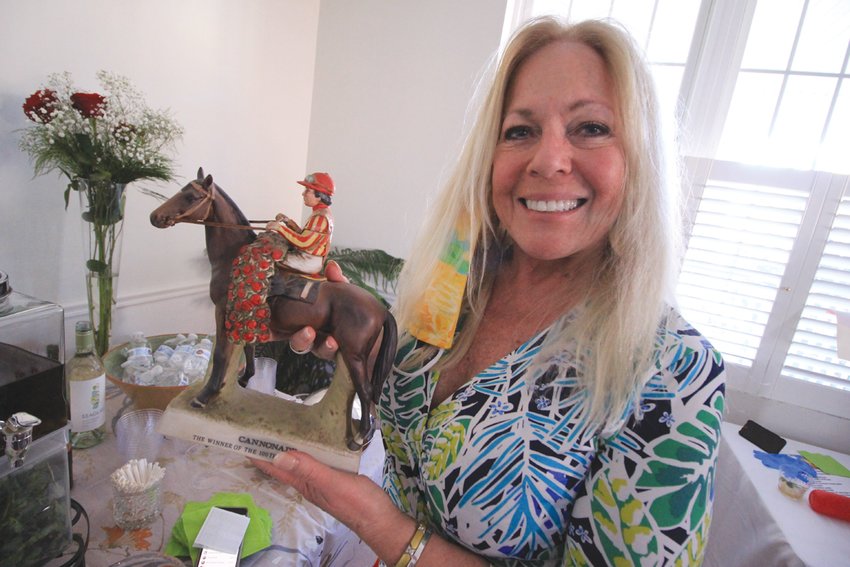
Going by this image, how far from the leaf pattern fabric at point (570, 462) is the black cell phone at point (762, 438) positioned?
5.27 feet

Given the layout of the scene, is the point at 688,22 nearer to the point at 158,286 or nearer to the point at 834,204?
the point at 834,204

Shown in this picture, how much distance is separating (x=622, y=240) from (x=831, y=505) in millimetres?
1434

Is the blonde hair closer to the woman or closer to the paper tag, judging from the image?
the woman

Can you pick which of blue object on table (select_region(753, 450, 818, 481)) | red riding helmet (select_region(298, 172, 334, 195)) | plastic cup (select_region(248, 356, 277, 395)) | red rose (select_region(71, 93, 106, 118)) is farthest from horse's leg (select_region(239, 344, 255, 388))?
blue object on table (select_region(753, 450, 818, 481))

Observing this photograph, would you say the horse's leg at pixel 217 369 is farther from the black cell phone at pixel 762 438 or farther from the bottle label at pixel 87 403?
the black cell phone at pixel 762 438

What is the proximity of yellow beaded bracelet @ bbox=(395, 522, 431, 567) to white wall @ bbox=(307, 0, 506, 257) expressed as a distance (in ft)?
6.28

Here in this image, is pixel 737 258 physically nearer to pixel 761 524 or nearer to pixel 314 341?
pixel 761 524

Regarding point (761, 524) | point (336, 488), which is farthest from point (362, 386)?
point (761, 524)

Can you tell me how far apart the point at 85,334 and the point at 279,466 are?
679 millimetres

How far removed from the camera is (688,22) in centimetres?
225

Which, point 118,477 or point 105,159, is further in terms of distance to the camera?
point 105,159

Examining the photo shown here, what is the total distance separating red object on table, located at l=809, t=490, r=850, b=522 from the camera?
57.8 inches

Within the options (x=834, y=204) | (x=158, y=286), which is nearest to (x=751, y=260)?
(x=834, y=204)

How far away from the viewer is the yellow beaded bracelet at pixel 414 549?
2.66ft
